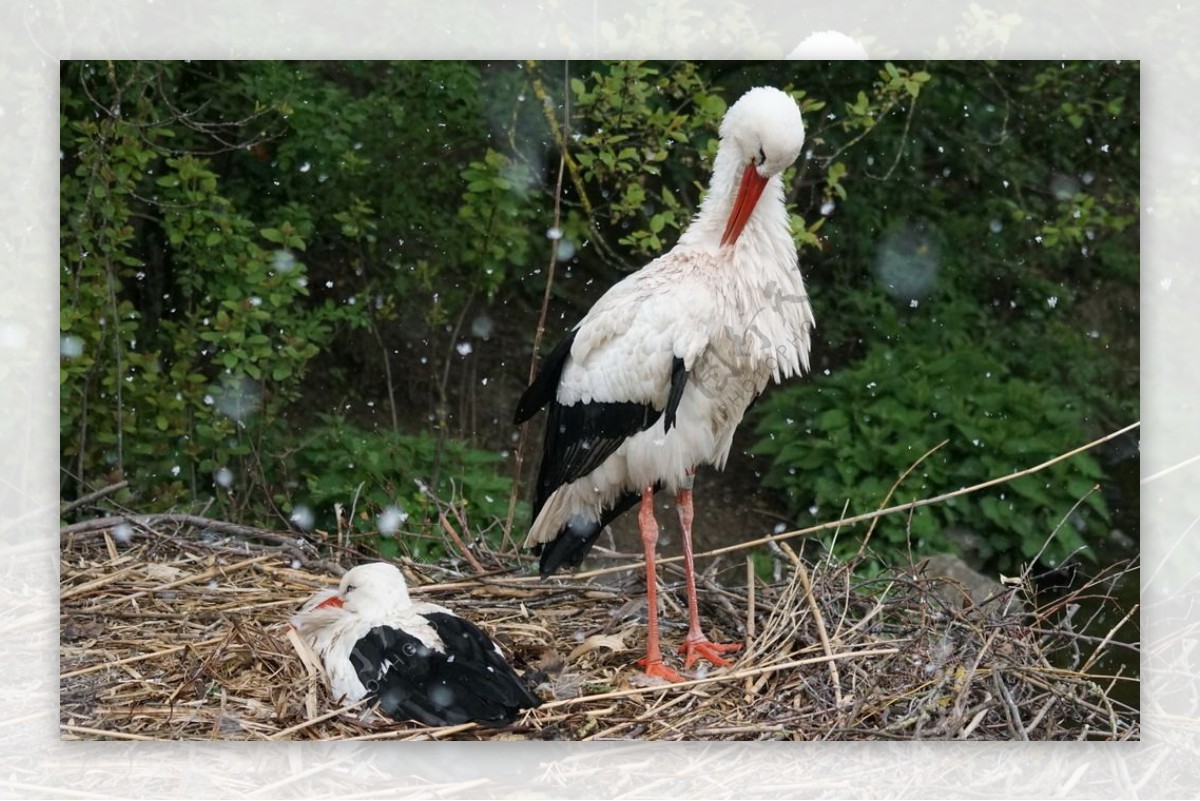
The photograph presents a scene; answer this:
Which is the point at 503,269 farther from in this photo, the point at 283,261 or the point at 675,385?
the point at 675,385

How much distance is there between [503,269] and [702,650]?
945 millimetres

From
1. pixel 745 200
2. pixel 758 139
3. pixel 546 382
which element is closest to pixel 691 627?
pixel 546 382

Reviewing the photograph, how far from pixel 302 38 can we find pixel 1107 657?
6.73 feet

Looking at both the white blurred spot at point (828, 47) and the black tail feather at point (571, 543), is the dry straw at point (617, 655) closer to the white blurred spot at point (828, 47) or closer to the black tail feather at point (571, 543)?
the black tail feather at point (571, 543)

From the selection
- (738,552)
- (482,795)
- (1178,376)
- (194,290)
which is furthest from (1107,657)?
(194,290)

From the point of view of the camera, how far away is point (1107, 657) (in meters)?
3.50

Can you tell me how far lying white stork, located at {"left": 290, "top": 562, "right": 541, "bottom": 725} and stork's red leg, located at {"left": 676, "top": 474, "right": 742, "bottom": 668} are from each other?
422 mm

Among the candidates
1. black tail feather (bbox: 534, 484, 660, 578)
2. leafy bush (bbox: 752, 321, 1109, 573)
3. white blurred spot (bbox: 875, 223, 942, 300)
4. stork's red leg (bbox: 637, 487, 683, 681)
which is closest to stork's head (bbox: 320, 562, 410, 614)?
black tail feather (bbox: 534, 484, 660, 578)

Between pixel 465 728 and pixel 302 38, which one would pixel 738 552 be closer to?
pixel 465 728

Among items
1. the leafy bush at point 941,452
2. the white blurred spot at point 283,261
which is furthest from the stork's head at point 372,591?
the leafy bush at point 941,452

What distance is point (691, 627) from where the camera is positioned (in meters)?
3.56

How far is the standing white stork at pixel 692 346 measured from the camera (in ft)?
11.0

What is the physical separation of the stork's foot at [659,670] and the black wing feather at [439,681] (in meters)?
0.33

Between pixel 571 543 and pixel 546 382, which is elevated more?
pixel 546 382
